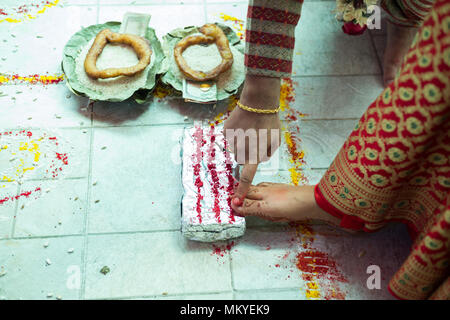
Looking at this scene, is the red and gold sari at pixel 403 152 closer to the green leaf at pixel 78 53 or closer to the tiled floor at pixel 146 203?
the tiled floor at pixel 146 203

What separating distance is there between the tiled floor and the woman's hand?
0.15 metres

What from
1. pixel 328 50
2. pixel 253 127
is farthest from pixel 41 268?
pixel 328 50

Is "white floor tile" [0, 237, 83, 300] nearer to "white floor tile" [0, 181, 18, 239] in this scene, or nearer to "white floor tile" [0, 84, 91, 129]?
"white floor tile" [0, 181, 18, 239]

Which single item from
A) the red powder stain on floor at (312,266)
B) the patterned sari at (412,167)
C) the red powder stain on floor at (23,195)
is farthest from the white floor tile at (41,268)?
the patterned sari at (412,167)

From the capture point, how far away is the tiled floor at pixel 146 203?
1068mm

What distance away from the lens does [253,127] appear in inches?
Answer: 41.2

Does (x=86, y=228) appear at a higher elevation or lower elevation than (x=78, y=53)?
lower

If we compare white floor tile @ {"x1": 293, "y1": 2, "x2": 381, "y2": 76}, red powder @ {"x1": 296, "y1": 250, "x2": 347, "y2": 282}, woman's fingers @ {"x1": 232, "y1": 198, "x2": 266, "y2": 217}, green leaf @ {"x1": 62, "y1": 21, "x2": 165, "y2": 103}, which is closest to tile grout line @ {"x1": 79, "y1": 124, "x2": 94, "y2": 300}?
green leaf @ {"x1": 62, "y1": 21, "x2": 165, "y2": 103}

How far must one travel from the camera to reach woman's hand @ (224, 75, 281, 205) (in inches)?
38.9

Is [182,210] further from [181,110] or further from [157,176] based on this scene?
[181,110]

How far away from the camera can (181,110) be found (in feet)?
4.46

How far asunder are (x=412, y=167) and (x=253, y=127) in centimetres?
35

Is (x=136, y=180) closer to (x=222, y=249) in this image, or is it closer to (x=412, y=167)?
(x=222, y=249)

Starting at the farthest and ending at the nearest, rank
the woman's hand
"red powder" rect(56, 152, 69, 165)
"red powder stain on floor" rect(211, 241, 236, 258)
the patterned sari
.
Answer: "red powder" rect(56, 152, 69, 165) → "red powder stain on floor" rect(211, 241, 236, 258) → the woman's hand → the patterned sari
